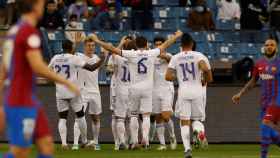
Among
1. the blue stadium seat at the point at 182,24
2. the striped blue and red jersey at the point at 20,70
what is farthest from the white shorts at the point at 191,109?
the blue stadium seat at the point at 182,24

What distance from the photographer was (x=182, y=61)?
17344 millimetres

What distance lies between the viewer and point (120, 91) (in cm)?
2080

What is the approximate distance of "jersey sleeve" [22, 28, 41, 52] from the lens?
31.6 feet

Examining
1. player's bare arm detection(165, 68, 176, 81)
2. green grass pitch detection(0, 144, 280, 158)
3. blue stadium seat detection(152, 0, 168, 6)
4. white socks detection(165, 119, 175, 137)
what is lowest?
green grass pitch detection(0, 144, 280, 158)

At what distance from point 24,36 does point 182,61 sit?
7.89 meters

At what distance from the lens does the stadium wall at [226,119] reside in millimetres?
23859

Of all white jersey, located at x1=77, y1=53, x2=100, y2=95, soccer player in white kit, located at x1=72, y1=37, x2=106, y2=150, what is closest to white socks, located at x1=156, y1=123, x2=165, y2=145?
soccer player in white kit, located at x1=72, y1=37, x2=106, y2=150

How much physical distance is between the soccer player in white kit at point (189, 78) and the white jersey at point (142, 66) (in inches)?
90.4

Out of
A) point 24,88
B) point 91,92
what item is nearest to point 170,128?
point 91,92

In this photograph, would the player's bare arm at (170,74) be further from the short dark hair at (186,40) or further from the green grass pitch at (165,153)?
the green grass pitch at (165,153)

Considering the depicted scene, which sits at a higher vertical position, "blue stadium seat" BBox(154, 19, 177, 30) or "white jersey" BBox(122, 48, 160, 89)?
"blue stadium seat" BBox(154, 19, 177, 30)

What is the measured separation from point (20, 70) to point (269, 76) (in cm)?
796

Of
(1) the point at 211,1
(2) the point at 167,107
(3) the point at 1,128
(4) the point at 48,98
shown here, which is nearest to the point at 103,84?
(4) the point at 48,98

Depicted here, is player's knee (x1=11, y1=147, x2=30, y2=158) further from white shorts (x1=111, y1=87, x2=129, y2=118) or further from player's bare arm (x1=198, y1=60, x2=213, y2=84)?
white shorts (x1=111, y1=87, x2=129, y2=118)
